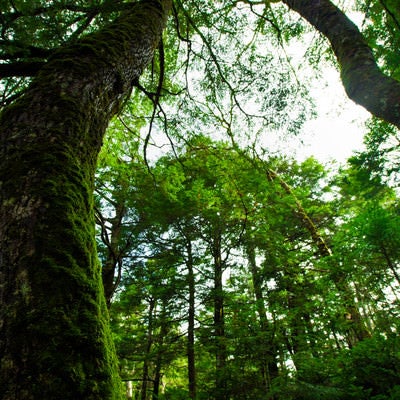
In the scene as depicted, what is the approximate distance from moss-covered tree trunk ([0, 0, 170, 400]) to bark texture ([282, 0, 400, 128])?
270cm

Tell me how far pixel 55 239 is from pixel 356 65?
145 inches

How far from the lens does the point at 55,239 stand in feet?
3.34

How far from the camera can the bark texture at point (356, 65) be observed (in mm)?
2654

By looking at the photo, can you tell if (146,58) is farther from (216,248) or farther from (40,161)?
(216,248)

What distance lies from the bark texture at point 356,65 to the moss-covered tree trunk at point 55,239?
8.86 ft

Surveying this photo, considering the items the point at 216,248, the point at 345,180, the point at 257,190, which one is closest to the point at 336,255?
the point at 257,190

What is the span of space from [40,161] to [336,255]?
23.9 ft

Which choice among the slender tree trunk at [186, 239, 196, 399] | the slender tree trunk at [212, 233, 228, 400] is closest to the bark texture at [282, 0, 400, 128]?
the slender tree trunk at [212, 233, 228, 400]

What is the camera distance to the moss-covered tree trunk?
29.3 inches

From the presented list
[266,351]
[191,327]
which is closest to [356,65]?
[266,351]

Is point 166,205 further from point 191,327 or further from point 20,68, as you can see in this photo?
point 20,68

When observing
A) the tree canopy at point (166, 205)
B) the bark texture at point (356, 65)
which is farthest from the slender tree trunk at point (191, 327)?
the bark texture at point (356, 65)

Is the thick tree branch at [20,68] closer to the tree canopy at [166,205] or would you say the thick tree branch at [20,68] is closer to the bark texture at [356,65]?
the tree canopy at [166,205]

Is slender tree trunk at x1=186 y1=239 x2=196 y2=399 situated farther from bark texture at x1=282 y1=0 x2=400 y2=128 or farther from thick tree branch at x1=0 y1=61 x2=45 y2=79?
thick tree branch at x1=0 y1=61 x2=45 y2=79
